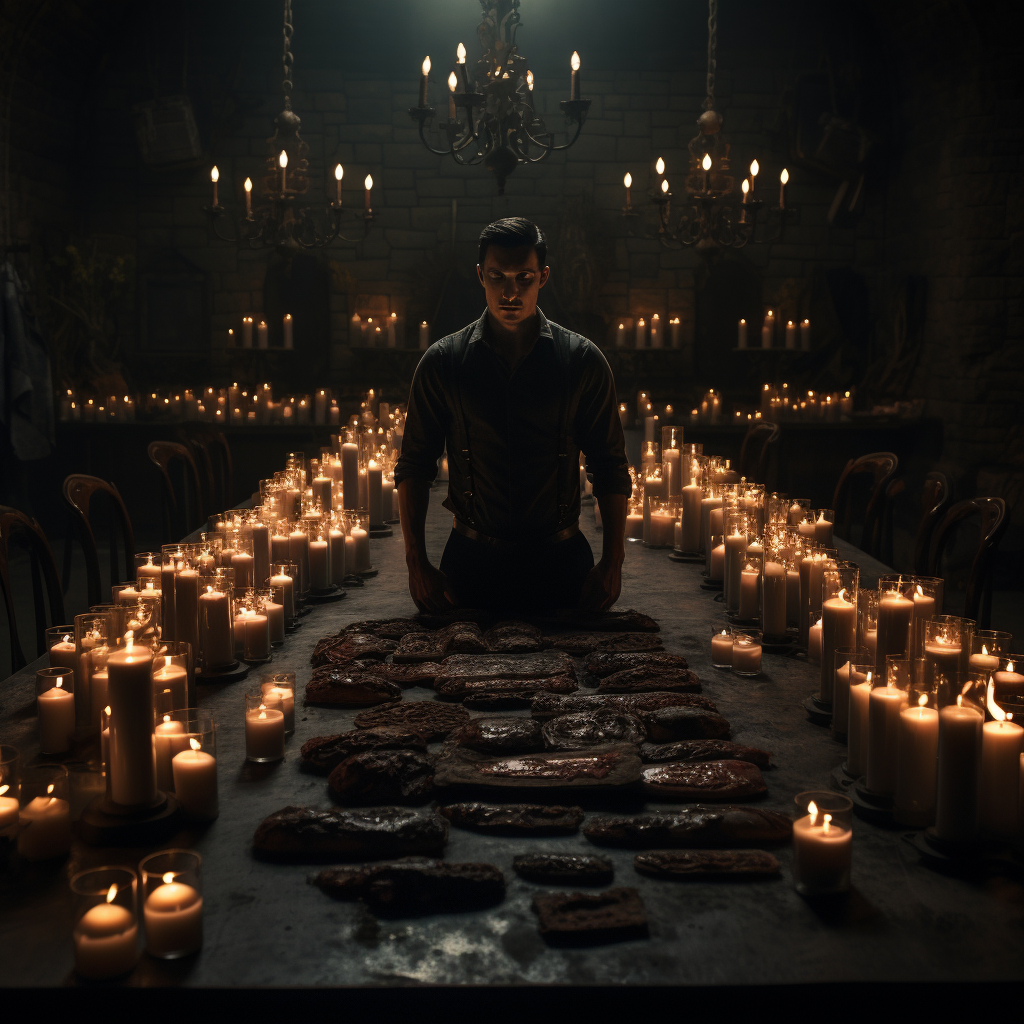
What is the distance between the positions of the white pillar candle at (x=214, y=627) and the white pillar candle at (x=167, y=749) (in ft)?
2.32

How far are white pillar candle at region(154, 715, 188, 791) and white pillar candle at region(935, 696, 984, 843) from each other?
1326mm

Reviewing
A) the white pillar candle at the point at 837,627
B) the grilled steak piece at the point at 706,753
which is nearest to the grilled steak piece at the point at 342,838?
the grilled steak piece at the point at 706,753

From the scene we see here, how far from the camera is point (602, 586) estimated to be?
3229 mm

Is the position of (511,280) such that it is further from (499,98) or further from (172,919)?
(499,98)

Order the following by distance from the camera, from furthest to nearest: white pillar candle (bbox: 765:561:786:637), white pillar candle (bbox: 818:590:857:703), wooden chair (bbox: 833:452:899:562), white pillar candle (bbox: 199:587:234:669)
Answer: wooden chair (bbox: 833:452:899:562)
white pillar candle (bbox: 765:561:786:637)
white pillar candle (bbox: 199:587:234:669)
white pillar candle (bbox: 818:590:857:703)

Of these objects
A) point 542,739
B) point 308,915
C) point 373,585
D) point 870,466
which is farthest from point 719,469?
point 308,915

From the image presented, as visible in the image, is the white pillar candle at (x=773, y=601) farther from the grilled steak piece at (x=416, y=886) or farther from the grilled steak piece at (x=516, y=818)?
the grilled steak piece at (x=416, y=886)

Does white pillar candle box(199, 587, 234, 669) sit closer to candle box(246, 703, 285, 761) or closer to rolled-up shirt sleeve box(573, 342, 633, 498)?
candle box(246, 703, 285, 761)

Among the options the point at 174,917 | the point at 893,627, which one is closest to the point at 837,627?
the point at 893,627

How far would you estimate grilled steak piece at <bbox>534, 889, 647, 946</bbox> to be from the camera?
144 cm

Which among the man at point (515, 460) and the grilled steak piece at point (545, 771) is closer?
the grilled steak piece at point (545, 771)

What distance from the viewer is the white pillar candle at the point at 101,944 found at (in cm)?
134

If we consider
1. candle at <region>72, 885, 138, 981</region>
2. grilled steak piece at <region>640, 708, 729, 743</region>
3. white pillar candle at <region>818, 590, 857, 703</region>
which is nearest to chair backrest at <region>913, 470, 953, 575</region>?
white pillar candle at <region>818, 590, 857, 703</region>

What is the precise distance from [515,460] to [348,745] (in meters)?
1.36
